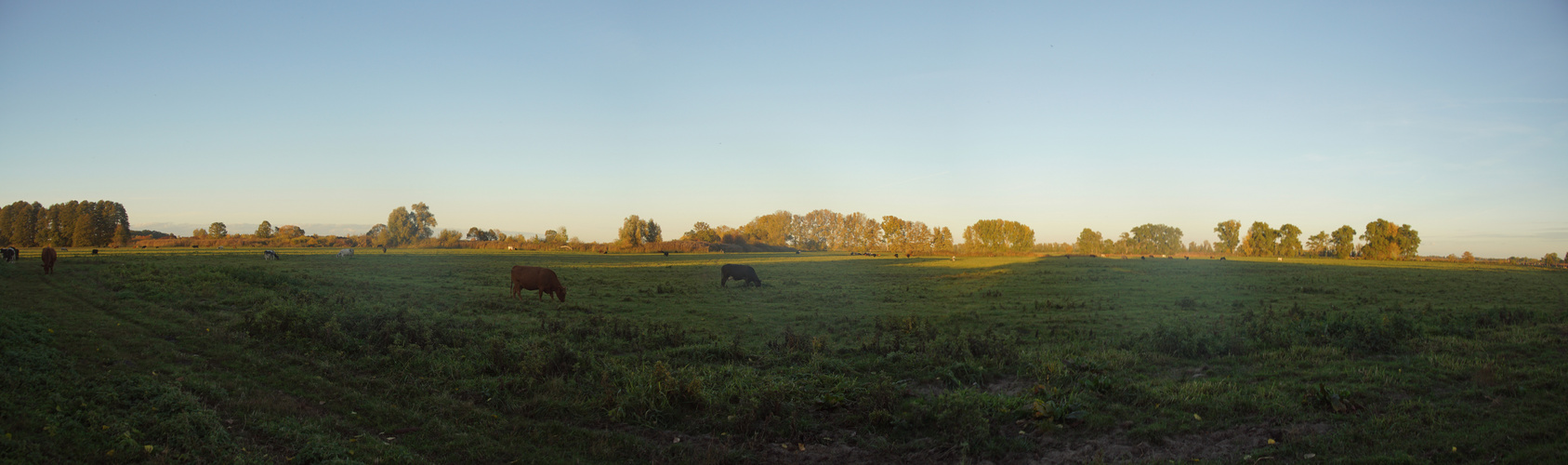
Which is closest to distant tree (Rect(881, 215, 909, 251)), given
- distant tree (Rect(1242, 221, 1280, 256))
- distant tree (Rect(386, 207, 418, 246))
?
distant tree (Rect(1242, 221, 1280, 256))

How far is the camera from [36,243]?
2410 inches

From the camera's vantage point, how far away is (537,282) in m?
23.5

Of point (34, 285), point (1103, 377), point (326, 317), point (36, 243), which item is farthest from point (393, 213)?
point (1103, 377)

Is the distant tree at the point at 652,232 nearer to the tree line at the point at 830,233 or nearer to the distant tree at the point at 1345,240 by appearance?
the tree line at the point at 830,233

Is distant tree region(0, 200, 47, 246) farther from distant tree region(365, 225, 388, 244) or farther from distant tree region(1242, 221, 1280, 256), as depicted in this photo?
distant tree region(1242, 221, 1280, 256)

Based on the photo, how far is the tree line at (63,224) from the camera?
60.1 m

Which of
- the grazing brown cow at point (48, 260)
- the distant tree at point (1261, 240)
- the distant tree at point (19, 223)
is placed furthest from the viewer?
the distant tree at point (1261, 240)

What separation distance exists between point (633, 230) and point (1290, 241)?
99969mm

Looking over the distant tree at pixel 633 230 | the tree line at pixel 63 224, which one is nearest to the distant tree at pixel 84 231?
the tree line at pixel 63 224

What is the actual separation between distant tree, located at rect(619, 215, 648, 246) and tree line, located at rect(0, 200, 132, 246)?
179 ft

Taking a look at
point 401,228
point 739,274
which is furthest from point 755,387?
point 401,228

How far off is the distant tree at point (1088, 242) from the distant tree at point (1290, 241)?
27312 mm

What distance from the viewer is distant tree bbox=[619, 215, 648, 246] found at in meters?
96.9

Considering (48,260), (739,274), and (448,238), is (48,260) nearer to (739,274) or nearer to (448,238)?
(739,274)
